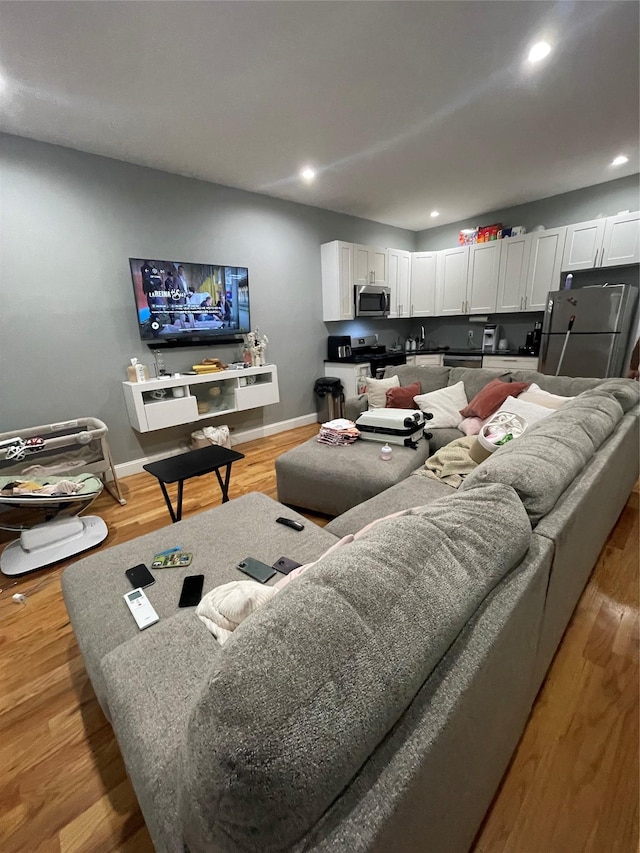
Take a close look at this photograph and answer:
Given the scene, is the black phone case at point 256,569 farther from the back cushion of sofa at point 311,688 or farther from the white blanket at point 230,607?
the back cushion of sofa at point 311,688

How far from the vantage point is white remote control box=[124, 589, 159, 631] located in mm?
1036

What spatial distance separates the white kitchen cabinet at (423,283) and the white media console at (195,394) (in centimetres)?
266

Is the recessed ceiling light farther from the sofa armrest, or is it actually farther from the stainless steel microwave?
the stainless steel microwave

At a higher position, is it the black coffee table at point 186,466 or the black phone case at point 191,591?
the black coffee table at point 186,466

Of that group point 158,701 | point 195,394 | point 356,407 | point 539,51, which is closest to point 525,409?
point 356,407

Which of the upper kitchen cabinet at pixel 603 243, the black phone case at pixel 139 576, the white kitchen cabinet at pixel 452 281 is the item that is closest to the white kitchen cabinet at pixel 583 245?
the upper kitchen cabinet at pixel 603 243

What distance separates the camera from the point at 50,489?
2.07m

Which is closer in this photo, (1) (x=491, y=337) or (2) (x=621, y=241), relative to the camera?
(2) (x=621, y=241)

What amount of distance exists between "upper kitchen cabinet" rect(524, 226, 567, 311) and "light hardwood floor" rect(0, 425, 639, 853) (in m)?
3.65

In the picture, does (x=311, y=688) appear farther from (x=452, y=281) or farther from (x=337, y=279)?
(x=452, y=281)

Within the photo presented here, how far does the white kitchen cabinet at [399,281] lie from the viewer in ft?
16.1

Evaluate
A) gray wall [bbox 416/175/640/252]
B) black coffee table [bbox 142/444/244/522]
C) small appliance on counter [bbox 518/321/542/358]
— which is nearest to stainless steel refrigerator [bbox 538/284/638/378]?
small appliance on counter [bbox 518/321/542/358]

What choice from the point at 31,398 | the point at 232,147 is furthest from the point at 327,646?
the point at 232,147

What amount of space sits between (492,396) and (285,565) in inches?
83.4
